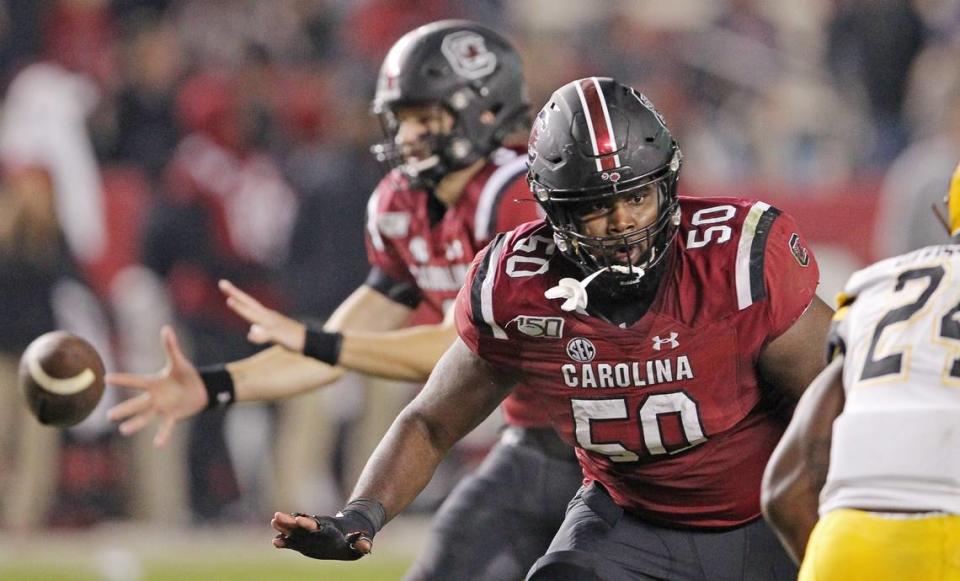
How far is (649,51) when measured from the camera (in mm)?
10281

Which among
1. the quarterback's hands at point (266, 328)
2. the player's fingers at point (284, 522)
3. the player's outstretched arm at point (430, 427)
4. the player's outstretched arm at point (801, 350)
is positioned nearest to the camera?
the player's fingers at point (284, 522)

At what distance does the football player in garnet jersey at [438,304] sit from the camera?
174 inches

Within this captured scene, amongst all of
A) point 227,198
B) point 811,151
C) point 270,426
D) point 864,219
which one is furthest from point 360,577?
point 811,151

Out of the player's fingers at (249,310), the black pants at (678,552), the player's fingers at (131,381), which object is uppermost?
the player's fingers at (249,310)

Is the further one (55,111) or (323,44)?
(323,44)

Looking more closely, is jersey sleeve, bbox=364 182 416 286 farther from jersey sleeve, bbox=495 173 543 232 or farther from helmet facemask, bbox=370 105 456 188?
jersey sleeve, bbox=495 173 543 232

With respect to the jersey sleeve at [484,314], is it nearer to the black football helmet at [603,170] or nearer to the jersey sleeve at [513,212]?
the black football helmet at [603,170]

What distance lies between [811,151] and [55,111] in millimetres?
4399

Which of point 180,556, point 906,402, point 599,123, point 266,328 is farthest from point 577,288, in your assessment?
point 180,556

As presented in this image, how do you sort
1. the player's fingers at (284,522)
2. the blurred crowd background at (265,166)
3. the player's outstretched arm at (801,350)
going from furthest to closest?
the blurred crowd background at (265,166)
the player's outstretched arm at (801,350)
the player's fingers at (284,522)

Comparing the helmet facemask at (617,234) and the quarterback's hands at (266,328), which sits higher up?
the helmet facemask at (617,234)

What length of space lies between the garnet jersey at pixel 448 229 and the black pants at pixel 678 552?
0.85 metres

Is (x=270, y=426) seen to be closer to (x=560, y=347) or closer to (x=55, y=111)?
(x=55, y=111)

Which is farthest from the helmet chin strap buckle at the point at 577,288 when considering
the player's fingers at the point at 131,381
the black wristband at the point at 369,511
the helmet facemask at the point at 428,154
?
the player's fingers at the point at 131,381
